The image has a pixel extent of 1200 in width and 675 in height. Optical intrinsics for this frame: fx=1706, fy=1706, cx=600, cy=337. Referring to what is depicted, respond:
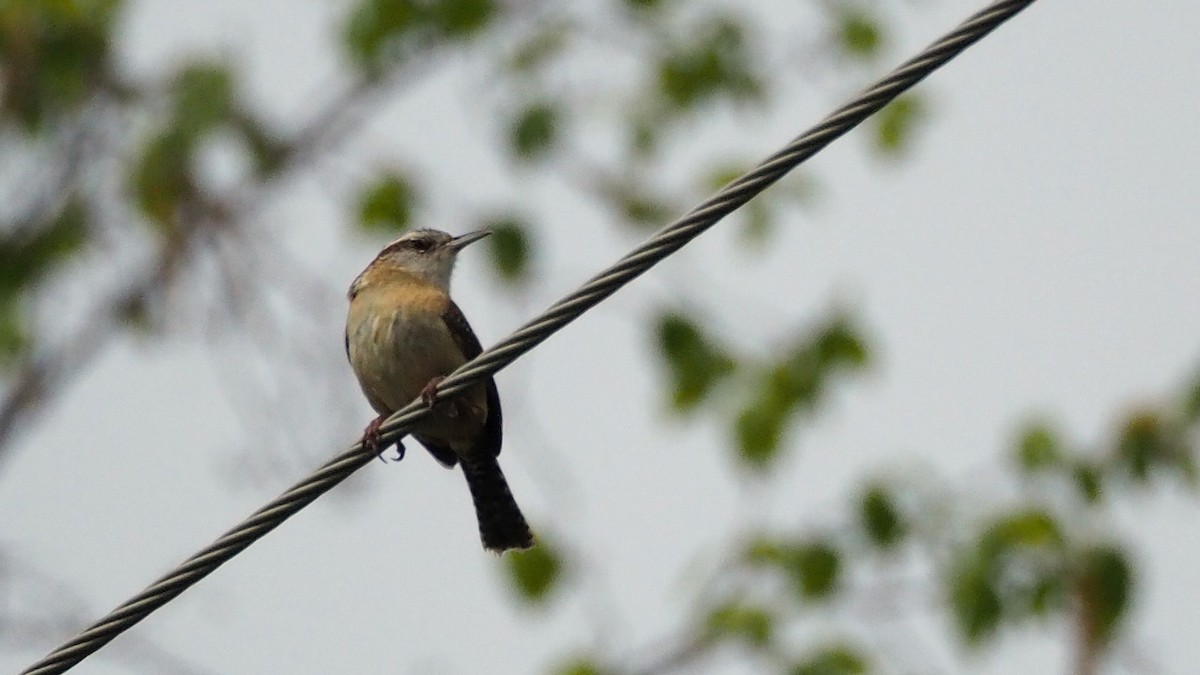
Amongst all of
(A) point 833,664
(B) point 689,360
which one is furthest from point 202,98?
(A) point 833,664

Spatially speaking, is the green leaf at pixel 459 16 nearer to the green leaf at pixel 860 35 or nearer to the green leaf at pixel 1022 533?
the green leaf at pixel 860 35

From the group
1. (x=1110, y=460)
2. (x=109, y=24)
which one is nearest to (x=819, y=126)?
(x=1110, y=460)

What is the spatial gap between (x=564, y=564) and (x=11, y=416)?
4.42 m

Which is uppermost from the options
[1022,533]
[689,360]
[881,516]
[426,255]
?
[426,255]

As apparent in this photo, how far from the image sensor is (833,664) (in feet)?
30.8

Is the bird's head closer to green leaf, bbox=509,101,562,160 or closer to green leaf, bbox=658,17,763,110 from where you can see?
green leaf, bbox=509,101,562,160

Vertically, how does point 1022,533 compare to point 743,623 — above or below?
below

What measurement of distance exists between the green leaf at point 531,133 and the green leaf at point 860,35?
1988 millimetres

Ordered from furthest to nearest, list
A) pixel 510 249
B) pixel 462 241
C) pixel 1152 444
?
pixel 510 249 < pixel 1152 444 < pixel 462 241

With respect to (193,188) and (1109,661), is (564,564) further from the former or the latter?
(193,188)

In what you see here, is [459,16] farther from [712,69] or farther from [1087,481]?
[1087,481]

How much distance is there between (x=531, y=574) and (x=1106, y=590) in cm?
313

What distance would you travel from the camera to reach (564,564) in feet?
32.3

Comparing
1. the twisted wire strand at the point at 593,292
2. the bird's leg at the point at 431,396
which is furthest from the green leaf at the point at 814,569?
the twisted wire strand at the point at 593,292
